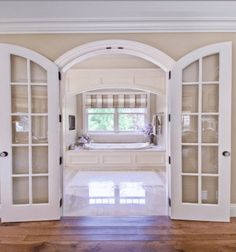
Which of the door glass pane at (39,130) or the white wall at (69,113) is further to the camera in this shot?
the white wall at (69,113)

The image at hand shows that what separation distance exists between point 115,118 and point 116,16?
5.32 metres

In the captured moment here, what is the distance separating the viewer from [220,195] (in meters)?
3.21

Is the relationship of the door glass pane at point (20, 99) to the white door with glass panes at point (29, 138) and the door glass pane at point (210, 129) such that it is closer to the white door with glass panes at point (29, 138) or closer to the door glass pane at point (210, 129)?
the white door with glass panes at point (29, 138)

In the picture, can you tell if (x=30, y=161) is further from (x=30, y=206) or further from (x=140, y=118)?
(x=140, y=118)

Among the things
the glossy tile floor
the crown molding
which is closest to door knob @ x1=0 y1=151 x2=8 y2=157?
the glossy tile floor

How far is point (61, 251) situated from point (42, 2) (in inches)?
115

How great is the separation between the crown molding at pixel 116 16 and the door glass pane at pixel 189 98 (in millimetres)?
810

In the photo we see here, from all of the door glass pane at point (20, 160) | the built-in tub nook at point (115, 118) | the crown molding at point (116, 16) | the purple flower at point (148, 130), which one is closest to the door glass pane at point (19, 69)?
the crown molding at point (116, 16)

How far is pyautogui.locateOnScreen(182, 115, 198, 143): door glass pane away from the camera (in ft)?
10.8

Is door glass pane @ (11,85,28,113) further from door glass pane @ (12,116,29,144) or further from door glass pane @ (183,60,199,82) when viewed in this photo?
door glass pane @ (183,60,199,82)

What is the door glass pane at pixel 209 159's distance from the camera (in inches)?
129

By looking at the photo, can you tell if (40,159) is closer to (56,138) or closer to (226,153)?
(56,138)

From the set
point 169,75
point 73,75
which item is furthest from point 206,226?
point 73,75

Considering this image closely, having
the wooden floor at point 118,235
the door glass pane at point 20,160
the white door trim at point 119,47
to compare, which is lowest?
the wooden floor at point 118,235
